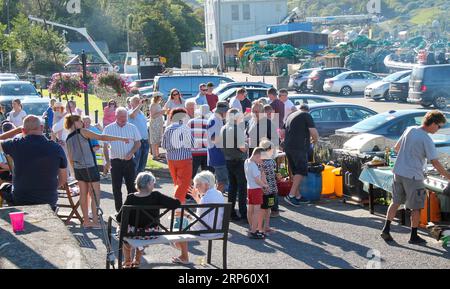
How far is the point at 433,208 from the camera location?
33.7 feet

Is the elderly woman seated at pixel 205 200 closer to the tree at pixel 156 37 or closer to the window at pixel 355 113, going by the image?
the window at pixel 355 113

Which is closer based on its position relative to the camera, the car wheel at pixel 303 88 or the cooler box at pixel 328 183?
the cooler box at pixel 328 183

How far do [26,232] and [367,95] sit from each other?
3194 cm

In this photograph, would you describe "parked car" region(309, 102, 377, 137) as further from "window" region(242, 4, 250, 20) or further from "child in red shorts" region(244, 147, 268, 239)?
"window" region(242, 4, 250, 20)

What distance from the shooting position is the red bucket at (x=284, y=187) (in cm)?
1286

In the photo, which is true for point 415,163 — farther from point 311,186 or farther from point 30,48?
point 30,48

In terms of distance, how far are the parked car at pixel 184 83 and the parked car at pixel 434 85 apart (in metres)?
8.76

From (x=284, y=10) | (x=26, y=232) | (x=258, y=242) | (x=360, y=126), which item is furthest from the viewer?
(x=284, y=10)

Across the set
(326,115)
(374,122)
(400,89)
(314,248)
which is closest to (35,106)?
(326,115)

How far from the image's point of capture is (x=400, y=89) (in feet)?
112

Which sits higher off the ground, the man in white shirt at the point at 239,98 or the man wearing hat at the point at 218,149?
the man in white shirt at the point at 239,98

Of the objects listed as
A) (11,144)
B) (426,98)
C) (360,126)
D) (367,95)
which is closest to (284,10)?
(367,95)

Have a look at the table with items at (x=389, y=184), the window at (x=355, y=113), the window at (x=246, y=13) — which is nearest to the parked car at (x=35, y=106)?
the window at (x=355, y=113)
